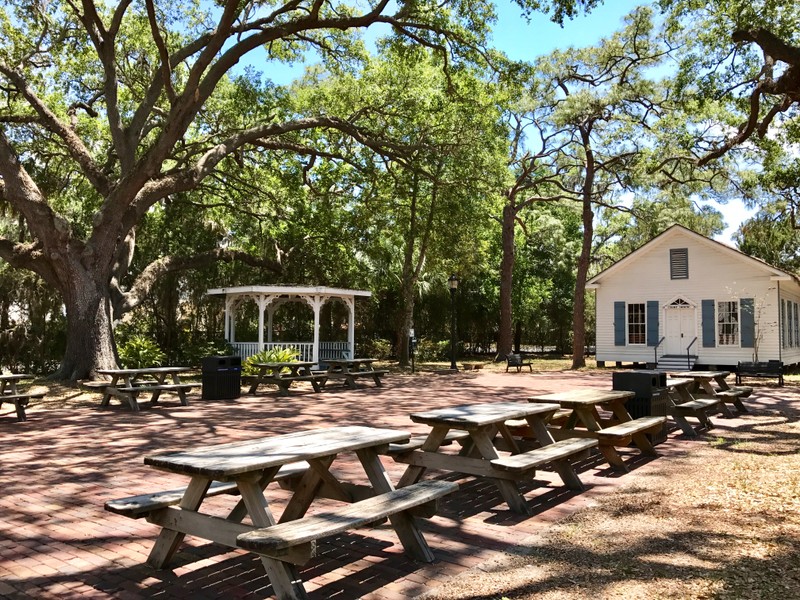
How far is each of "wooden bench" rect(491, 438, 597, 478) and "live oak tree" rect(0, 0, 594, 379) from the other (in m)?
9.36

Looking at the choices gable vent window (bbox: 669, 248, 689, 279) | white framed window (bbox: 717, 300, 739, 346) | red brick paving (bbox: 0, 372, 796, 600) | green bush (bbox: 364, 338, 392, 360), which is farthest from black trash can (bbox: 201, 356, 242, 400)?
white framed window (bbox: 717, 300, 739, 346)

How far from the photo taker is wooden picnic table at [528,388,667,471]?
7.03 meters

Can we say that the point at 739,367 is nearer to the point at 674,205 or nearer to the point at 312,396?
the point at 312,396

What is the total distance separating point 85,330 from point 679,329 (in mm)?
20623

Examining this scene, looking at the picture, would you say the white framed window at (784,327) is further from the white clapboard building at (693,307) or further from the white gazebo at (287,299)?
the white gazebo at (287,299)

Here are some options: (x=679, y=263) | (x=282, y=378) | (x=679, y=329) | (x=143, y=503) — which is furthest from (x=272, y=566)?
(x=679, y=263)

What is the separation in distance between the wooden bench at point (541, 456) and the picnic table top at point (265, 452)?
3.05 feet

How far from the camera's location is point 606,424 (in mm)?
8578

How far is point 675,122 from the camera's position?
77.9ft

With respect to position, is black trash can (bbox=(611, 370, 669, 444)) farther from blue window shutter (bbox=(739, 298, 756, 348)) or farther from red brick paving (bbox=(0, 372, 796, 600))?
blue window shutter (bbox=(739, 298, 756, 348))

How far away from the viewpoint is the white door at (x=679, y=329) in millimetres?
25078

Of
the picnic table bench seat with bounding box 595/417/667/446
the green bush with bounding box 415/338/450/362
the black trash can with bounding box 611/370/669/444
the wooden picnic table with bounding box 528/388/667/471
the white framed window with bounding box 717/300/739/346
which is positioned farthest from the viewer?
the green bush with bounding box 415/338/450/362

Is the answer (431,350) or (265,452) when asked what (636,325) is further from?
(265,452)

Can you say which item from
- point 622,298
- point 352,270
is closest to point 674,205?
point 622,298
